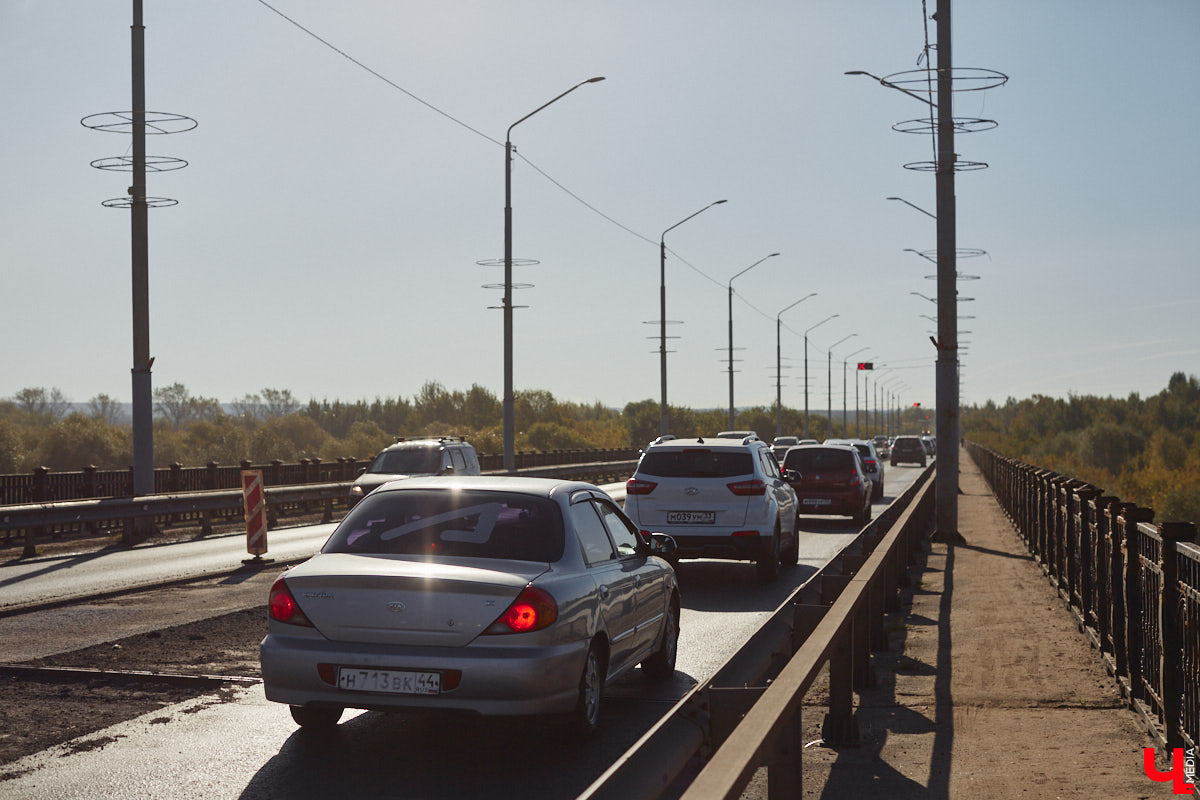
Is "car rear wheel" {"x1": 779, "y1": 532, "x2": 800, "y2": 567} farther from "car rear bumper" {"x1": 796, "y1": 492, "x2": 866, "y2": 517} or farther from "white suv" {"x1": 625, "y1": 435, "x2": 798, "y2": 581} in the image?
"car rear bumper" {"x1": 796, "y1": 492, "x2": 866, "y2": 517}

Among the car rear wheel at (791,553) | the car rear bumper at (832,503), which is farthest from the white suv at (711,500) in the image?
the car rear bumper at (832,503)

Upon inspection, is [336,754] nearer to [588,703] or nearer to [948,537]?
[588,703]

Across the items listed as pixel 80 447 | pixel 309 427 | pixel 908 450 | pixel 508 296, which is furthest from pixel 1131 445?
pixel 508 296

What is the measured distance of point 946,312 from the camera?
23266 mm

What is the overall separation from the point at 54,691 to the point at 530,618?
3.91 metres

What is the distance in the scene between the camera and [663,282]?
49.9 metres

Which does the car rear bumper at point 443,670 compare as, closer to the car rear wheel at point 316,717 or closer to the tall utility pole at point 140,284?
the car rear wheel at point 316,717

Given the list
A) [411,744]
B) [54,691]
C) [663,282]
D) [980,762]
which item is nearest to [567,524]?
[411,744]

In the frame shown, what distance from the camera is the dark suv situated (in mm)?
80250

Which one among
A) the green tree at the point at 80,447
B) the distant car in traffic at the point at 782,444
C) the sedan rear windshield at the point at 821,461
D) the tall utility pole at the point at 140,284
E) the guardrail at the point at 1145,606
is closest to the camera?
the guardrail at the point at 1145,606

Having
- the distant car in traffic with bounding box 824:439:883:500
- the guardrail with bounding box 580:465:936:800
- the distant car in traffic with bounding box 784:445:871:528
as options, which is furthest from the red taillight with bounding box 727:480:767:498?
the distant car in traffic with bounding box 824:439:883:500

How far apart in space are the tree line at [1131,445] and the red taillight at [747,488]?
664 inches

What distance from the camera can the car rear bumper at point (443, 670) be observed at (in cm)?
669

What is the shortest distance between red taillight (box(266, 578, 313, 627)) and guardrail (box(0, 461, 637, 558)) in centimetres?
1438
